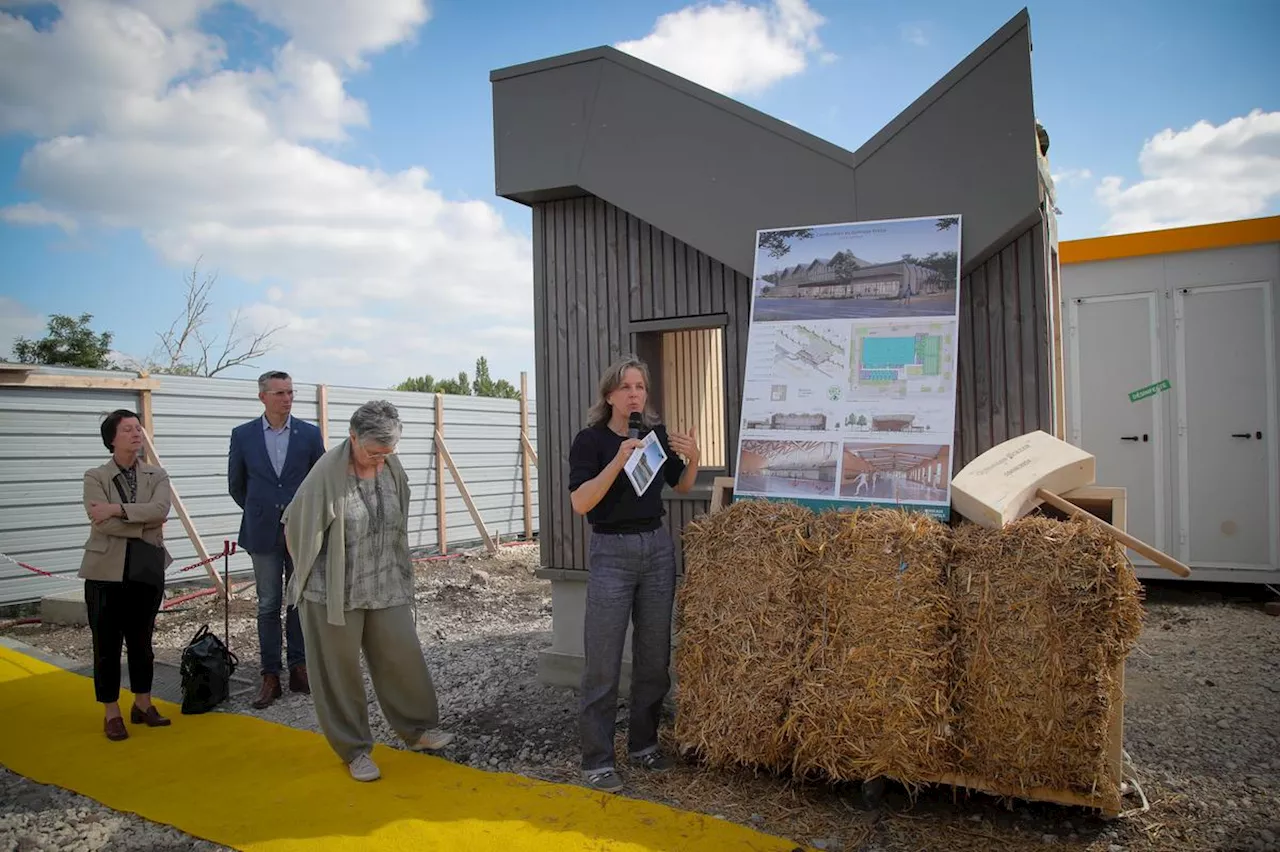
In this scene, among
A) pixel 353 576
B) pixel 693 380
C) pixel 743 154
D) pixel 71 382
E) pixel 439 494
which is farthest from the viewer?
pixel 439 494

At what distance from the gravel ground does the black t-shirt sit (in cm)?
118

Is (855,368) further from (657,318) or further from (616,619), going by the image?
(616,619)

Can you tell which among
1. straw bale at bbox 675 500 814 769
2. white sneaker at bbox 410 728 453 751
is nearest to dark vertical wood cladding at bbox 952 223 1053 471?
straw bale at bbox 675 500 814 769

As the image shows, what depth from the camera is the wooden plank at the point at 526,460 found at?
13609 millimetres

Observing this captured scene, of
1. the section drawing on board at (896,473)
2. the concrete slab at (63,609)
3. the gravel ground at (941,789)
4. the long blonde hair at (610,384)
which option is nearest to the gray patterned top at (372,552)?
the gravel ground at (941,789)

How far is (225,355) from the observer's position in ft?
67.1

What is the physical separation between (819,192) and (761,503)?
6.02 ft

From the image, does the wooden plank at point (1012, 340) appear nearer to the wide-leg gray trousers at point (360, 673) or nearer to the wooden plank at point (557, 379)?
the wooden plank at point (557, 379)

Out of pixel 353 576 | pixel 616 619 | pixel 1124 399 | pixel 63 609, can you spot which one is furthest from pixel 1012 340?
pixel 63 609

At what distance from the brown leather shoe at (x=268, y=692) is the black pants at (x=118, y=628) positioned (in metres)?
0.64

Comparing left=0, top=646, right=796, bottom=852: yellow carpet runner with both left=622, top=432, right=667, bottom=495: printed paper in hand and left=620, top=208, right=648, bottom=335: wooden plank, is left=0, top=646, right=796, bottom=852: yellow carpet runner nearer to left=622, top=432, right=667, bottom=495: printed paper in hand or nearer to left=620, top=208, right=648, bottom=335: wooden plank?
left=622, top=432, right=667, bottom=495: printed paper in hand

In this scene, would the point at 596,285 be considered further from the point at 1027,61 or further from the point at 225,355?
the point at 225,355

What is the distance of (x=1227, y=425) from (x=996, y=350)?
4.57 meters

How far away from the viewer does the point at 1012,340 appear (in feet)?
14.6
